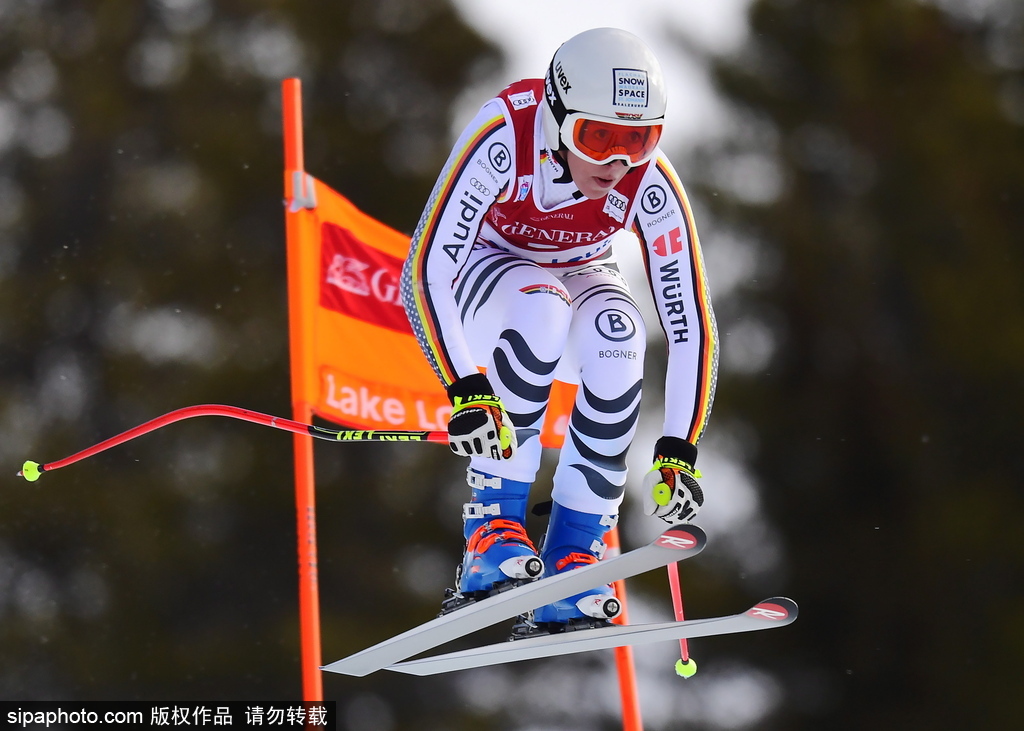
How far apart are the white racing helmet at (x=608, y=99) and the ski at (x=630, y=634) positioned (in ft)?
4.69

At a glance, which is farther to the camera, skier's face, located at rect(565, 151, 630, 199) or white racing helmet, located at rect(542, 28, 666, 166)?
skier's face, located at rect(565, 151, 630, 199)

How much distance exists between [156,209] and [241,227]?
3.25 feet

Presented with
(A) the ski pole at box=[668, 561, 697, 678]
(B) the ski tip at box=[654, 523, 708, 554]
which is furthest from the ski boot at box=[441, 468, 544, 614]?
(A) the ski pole at box=[668, 561, 697, 678]

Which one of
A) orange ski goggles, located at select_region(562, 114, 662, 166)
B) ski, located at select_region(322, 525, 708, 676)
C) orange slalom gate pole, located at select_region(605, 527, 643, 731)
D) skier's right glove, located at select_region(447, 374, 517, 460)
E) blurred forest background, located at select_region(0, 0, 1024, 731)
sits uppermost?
blurred forest background, located at select_region(0, 0, 1024, 731)

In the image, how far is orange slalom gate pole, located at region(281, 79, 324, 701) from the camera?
5785mm

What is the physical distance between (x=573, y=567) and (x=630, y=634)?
288 mm

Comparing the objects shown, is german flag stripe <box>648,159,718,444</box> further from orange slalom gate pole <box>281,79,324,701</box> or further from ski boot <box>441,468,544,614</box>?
orange slalom gate pole <box>281,79,324,701</box>

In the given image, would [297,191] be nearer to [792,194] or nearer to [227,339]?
[227,339]

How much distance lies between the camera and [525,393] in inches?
182

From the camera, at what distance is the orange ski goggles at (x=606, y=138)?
4.54 metres

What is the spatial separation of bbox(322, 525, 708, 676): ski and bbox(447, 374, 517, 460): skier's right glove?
1.35ft

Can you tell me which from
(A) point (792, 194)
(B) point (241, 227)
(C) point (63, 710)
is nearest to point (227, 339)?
(B) point (241, 227)

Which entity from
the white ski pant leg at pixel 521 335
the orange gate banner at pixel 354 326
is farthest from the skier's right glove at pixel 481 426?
the orange gate banner at pixel 354 326

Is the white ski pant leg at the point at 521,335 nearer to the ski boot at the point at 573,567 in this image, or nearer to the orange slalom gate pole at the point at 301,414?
the ski boot at the point at 573,567
